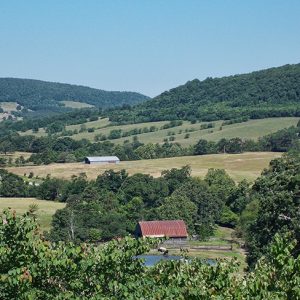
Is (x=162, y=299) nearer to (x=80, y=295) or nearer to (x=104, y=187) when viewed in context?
(x=80, y=295)

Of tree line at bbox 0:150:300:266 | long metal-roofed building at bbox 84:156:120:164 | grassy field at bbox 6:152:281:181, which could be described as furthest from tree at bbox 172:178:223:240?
long metal-roofed building at bbox 84:156:120:164

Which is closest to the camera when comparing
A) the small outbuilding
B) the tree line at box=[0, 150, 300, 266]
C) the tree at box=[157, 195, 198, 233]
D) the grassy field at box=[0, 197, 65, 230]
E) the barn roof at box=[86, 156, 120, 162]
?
the tree line at box=[0, 150, 300, 266]

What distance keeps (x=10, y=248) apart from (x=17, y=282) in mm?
2103

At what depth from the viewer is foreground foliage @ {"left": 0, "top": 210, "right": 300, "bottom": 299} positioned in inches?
835

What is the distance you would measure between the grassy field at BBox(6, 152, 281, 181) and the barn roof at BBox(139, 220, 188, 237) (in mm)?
41000

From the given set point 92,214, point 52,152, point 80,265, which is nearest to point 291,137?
point 52,152

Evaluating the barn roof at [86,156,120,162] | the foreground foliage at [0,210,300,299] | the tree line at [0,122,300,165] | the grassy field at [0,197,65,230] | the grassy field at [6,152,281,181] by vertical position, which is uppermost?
the foreground foliage at [0,210,300,299]

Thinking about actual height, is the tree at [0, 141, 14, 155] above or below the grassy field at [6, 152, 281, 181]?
above

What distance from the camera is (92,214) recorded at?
98.6 meters

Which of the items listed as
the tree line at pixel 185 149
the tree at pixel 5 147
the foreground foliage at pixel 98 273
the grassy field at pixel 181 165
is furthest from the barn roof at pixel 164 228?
the tree at pixel 5 147

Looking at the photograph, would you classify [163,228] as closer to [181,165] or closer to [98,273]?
[181,165]

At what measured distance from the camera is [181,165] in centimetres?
15675

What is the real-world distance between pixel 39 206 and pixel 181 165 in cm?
4735

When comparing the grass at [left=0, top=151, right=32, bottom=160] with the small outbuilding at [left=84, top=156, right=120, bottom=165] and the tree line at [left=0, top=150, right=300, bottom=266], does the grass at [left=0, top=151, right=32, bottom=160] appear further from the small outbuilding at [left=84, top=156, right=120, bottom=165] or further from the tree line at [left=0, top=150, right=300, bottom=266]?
the tree line at [left=0, top=150, right=300, bottom=266]
